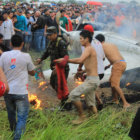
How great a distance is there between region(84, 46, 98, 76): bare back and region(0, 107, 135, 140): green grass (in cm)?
83

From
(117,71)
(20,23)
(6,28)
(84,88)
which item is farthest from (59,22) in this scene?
(84,88)

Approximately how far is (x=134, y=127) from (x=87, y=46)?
115 inches

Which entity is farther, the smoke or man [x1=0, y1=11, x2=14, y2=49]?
the smoke

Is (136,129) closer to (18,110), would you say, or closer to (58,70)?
(18,110)

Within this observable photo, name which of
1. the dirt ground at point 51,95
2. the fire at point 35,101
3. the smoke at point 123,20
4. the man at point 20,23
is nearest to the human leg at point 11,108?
the fire at point 35,101

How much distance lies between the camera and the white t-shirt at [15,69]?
12.7 feet

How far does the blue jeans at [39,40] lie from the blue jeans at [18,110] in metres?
7.37

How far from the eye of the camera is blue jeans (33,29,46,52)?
11.2 meters

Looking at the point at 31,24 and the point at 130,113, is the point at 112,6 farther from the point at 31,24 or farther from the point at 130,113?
A: the point at 130,113

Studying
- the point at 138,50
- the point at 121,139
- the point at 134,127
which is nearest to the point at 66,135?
the point at 121,139

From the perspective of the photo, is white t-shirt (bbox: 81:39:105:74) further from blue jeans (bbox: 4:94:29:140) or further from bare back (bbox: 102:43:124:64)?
blue jeans (bbox: 4:94:29:140)

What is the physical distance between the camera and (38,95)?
630 cm

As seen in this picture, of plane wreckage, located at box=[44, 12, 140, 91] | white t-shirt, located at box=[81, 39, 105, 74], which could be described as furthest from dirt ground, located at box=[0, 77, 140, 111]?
white t-shirt, located at box=[81, 39, 105, 74]

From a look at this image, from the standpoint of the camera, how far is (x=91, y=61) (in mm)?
4848
